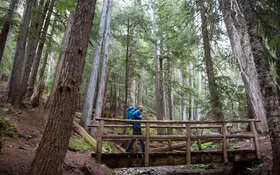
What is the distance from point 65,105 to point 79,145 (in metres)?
5.09

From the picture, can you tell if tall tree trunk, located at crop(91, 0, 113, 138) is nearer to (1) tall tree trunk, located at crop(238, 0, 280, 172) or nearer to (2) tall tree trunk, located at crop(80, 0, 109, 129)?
(2) tall tree trunk, located at crop(80, 0, 109, 129)

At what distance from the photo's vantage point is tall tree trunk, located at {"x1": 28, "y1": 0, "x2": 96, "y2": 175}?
141 inches

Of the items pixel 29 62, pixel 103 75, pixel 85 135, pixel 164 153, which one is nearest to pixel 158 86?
pixel 103 75

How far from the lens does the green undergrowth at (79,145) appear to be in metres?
7.76

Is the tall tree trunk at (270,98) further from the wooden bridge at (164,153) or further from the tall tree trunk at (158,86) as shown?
the tall tree trunk at (158,86)

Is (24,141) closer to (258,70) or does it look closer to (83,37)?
(83,37)

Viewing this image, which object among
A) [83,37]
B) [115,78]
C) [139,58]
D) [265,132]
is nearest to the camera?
[83,37]

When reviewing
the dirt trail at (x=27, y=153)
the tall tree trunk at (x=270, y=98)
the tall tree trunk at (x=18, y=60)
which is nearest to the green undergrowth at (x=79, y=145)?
the dirt trail at (x=27, y=153)

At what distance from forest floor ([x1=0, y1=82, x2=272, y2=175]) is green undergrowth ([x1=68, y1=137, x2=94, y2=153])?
450 millimetres

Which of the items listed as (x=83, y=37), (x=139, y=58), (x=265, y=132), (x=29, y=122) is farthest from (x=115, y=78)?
(x=83, y=37)

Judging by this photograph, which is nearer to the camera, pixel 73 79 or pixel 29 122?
pixel 73 79

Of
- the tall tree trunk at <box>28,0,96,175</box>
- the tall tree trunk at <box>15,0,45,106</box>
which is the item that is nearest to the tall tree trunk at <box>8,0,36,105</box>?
the tall tree trunk at <box>15,0,45,106</box>

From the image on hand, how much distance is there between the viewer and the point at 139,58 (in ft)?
55.8

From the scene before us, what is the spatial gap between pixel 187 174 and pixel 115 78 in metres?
15.0
